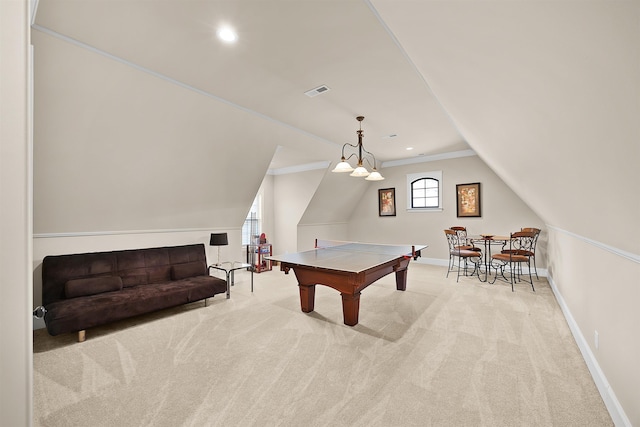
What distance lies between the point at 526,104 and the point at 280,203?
6.51 metres

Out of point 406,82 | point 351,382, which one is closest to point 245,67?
point 406,82

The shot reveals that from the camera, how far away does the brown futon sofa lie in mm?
3072

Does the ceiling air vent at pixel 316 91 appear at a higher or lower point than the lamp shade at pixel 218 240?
higher

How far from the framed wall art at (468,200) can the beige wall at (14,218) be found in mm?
7269

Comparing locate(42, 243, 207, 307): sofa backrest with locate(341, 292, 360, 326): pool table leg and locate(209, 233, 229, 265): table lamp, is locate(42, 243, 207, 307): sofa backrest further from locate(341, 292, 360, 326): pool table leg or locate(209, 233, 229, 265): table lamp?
locate(341, 292, 360, 326): pool table leg

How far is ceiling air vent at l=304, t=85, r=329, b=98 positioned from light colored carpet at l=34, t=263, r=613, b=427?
9.02 feet

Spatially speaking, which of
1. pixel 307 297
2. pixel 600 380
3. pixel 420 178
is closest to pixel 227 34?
pixel 307 297

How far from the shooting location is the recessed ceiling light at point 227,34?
2.28m

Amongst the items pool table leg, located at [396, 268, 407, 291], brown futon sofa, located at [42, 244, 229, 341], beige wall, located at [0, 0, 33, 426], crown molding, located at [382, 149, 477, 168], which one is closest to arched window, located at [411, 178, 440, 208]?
crown molding, located at [382, 149, 477, 168]

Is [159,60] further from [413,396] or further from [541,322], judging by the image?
[541,322]

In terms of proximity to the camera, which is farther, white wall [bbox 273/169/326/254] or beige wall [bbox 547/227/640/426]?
white wall [bbox 273/169/326/254]

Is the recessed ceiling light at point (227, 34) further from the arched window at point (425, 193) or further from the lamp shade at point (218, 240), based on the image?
the arched window at point (425, 193)

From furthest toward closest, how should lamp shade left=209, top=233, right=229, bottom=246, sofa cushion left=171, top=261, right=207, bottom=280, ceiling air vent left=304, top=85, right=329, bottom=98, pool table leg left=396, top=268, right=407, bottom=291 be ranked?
1. lamp shade left=209, top=233, right=229, bottom=246
2. pool table leg left=396, top=268, right=407, bottom=291
3. sofa cushion left=171, top=261, right=207, bottom=280
4. ceiling air vent left=304, top=85, right=329, bottom=98

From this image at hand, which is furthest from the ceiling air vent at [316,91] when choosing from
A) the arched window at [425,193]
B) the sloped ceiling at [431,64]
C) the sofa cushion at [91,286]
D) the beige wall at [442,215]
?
the arched window at [425,193]
